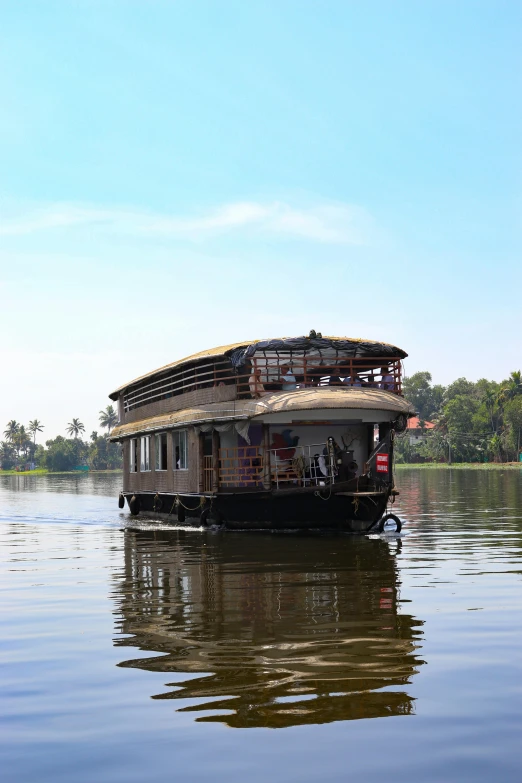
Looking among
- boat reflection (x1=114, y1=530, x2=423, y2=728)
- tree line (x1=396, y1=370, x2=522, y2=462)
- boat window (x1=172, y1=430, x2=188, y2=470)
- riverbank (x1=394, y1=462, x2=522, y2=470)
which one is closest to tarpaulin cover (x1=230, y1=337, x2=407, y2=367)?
boat window (x1=172, y1=430, x2=188, y2=470)

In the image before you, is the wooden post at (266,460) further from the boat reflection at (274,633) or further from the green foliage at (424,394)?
the green foliage at (424,394)

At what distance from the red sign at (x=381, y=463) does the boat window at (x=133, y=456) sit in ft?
44.7

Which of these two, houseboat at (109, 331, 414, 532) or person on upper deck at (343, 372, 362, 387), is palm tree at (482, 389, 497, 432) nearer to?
houseboat at (109, 331, 414, 532)

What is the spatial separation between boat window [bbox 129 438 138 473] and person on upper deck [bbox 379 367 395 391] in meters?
12.6

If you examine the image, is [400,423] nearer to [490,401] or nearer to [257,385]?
[257,385]

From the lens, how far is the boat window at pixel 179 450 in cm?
2638

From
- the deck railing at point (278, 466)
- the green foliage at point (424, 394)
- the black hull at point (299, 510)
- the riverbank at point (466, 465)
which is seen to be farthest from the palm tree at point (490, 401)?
the black hull at point (299, 510)

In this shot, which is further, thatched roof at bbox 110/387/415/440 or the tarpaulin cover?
the tarpaulin cover

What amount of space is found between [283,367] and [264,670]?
15.7 metres

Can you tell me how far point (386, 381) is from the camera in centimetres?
2331

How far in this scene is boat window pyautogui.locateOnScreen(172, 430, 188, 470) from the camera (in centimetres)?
2638

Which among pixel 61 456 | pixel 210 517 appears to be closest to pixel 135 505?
pixel 210 517

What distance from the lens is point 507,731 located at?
6371 mm

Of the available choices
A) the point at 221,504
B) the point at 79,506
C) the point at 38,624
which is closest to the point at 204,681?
the point at 38,624
